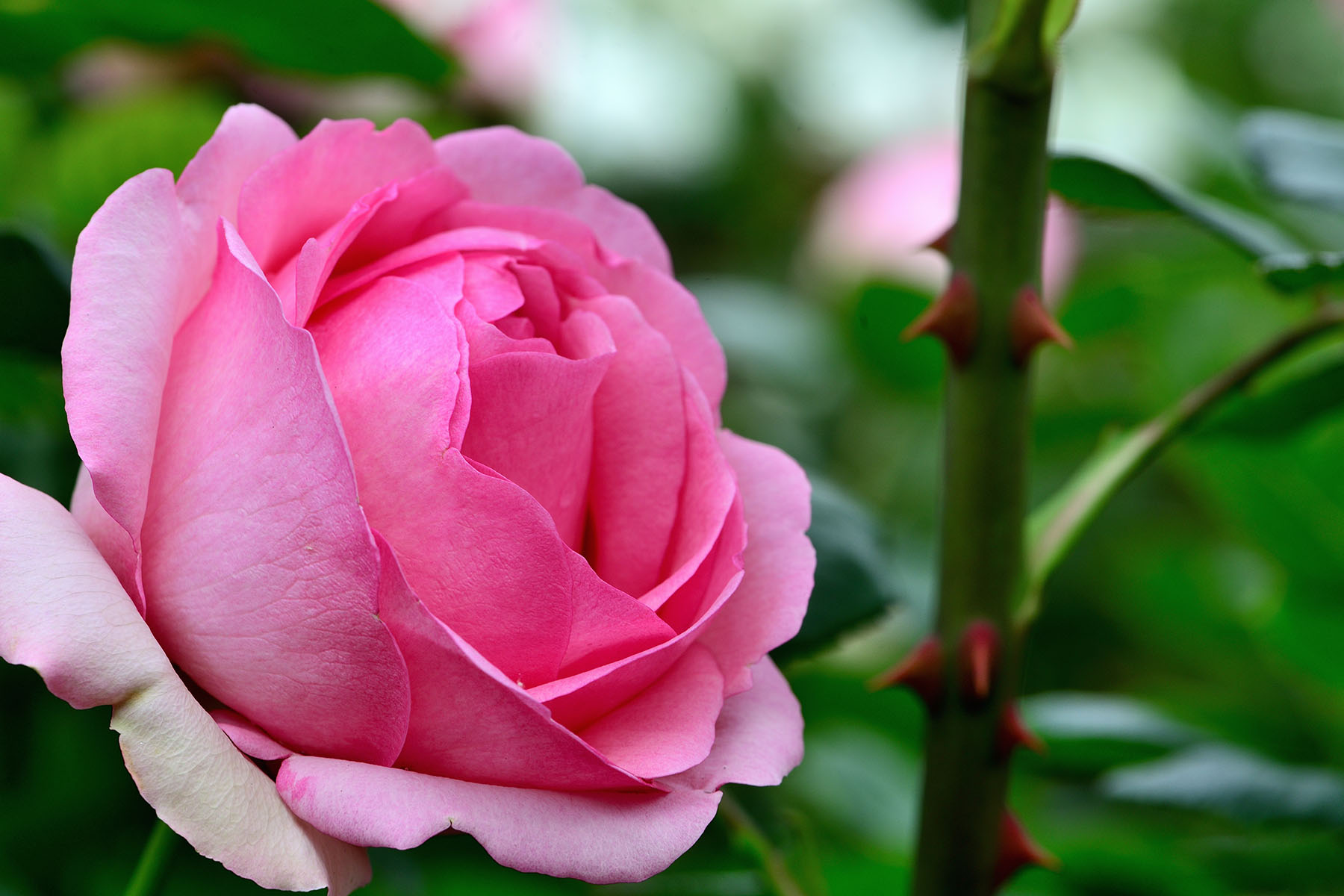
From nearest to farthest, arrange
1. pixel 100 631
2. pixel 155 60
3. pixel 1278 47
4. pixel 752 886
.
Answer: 1. pixel 100 631
2. pixel 752 886
3. pixel 155 60
4. pixel 1278 47

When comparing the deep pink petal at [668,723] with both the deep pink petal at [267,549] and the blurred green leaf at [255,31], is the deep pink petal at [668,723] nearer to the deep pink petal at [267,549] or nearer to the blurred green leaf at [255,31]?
the deep pink petal at [267,549]

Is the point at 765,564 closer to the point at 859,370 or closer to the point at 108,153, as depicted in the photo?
the point at 108,153

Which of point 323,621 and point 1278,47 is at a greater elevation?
point 1278,47

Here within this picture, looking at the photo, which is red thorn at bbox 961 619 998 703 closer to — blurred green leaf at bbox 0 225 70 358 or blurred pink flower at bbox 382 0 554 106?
blurred green leaf at bbox 0 225 70 358

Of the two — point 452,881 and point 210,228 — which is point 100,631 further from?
point 452,881

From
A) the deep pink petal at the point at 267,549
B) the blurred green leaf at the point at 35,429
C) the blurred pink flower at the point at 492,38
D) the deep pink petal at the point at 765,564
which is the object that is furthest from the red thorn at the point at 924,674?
the blurred pink flower at the point at 492,38

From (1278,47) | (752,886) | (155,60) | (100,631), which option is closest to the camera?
(100,631)

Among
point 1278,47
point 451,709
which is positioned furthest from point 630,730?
point 1278,47
